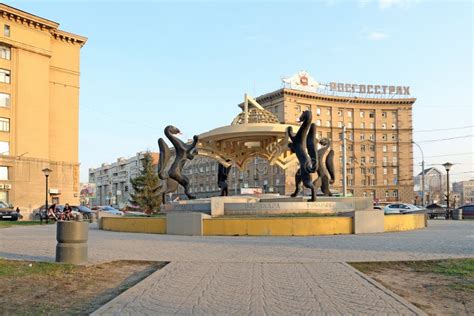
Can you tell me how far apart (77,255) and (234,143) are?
24.7 meters

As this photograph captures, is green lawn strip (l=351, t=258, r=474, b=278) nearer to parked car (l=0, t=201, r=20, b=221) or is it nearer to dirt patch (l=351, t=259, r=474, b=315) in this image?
dirt patch (l=351, t=259, r=474, b=315)

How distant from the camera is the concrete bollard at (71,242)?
9.88 m

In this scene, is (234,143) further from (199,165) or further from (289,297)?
(199,165)

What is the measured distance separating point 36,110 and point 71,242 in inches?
1921

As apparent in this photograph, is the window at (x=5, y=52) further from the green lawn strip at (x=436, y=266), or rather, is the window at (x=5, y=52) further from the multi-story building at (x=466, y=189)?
the multi-story building at (x=466, y=189)

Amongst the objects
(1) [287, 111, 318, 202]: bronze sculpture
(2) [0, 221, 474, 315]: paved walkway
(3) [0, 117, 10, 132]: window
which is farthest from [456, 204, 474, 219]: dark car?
(3) [0, 117, 10, 132]: window

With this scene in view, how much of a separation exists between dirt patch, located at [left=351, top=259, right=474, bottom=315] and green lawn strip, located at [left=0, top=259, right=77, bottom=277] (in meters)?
5.93

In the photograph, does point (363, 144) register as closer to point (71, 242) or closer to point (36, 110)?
point (36, 110)

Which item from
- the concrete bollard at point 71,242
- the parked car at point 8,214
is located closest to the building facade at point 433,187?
the parked car at point 8,214

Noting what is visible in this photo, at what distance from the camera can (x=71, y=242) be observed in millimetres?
9945

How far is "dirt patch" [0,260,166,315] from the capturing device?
20.8ft

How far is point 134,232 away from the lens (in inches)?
820

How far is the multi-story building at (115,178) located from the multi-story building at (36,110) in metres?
73.0

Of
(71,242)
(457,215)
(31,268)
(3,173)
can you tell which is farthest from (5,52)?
A: (31,268)
